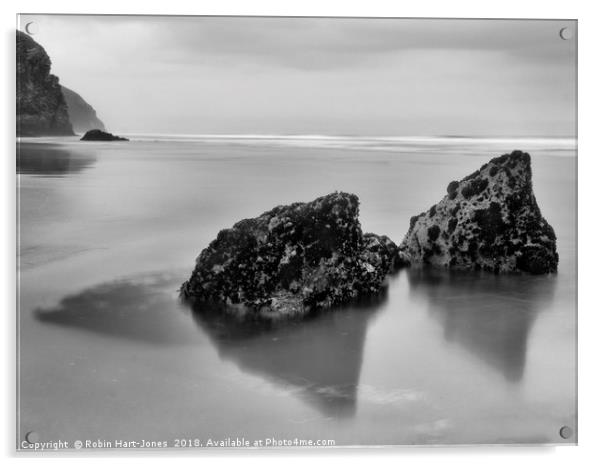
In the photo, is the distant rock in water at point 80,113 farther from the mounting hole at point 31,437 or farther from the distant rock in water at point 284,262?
the mounting hole at point 31,437

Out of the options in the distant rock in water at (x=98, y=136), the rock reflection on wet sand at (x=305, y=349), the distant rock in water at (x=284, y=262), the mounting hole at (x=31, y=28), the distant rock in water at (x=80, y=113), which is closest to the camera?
the rock reflection on wet sand at (x=305, y=349)

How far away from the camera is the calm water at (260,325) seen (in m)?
4.15

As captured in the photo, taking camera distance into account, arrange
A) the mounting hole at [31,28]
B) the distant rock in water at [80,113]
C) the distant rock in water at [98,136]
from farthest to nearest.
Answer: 1. the distant rock in water at [98,136]
2. the distant rock in water at [80,113]
3. the mounting hole at [31,28]

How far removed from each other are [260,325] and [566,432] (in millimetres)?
1785

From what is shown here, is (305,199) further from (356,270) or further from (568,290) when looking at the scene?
(568,290)

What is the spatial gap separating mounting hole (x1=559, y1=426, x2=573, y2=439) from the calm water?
41 millimetres

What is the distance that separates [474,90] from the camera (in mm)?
4484

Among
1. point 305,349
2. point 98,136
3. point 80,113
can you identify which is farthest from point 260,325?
point 80,113

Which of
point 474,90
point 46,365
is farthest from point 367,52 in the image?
point 46,365

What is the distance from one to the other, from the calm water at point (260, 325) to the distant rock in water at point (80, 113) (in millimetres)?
108

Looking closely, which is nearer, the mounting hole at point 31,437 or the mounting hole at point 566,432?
the mounting hole at point 31,437

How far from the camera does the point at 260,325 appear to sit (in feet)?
14.1

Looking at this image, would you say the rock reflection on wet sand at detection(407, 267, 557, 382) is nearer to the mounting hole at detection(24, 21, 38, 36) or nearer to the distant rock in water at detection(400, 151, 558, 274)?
the distant rock in water at detection(400, 151, 558, 274)

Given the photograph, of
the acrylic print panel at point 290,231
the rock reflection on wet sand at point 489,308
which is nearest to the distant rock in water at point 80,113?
the acrylic print panel at point 290,231
